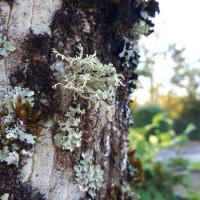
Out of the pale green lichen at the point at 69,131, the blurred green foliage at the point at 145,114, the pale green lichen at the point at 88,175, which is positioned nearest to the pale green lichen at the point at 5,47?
the pale green lichen at the point at 69,131

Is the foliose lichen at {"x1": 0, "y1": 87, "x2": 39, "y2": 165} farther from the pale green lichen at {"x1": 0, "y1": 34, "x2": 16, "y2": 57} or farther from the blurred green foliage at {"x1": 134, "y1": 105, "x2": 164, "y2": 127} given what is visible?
the blurred green foliage at {"x1": 134, "y1": 105, "x2": 164, "y2": 127}

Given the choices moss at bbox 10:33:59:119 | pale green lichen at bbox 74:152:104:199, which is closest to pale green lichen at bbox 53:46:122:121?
moss at bbox 10:33:59:119

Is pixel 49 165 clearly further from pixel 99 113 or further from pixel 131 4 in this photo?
pixel 131 4

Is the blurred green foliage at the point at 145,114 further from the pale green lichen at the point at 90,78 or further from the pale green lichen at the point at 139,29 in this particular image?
the pale green lichen at the point at 90,78

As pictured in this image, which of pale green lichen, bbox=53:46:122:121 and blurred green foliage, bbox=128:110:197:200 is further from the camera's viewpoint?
blurred green foliage, bbox=128:110:197:200

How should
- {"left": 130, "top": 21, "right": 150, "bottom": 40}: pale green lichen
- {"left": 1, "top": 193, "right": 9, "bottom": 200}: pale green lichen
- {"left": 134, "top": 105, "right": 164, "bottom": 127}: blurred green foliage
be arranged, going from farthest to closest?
1. {"left": 134, "top": 105, "right": 164, "bottom": 127}: blurred green foliage
2. {"left": 130, "top": 21, "right": 150, "bottom": 40}: pale green lichen
3. {"left": 1, "top": 193, "right": 9, "bottom": 200}: pale green lichen

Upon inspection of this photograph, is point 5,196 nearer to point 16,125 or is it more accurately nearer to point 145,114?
point 16,125
